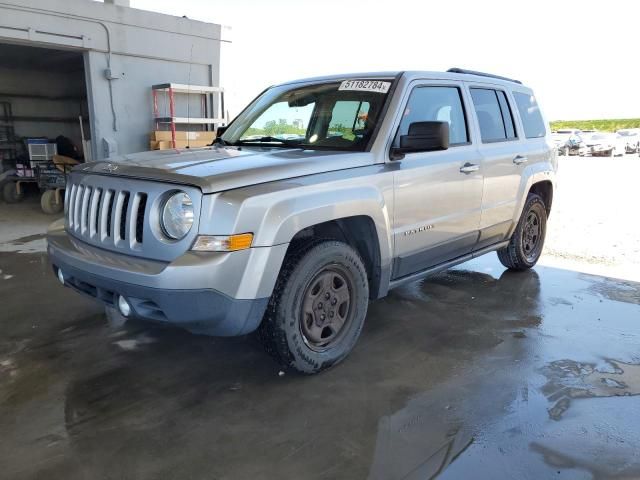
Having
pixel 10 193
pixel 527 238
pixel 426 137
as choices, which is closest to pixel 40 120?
pixel 10 193

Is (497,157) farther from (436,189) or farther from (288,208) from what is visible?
(288,208)

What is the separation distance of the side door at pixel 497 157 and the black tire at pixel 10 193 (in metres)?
10.4

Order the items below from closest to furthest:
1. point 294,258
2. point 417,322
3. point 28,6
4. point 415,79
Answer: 1. point 294,258
2. point 415,79
3. point 417,322
4. point 28,6

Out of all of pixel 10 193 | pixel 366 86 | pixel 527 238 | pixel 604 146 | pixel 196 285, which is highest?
pixel 366 86

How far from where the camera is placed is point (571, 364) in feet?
11.6

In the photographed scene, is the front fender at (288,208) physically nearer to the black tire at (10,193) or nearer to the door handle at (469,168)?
the door handle at (469,168)

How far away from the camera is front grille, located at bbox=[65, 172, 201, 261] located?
275 centimetres

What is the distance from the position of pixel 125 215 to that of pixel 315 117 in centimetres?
170

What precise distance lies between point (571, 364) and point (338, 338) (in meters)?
1.62

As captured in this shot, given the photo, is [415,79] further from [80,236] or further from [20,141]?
[20,141]

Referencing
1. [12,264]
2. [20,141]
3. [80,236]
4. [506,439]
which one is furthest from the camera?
[20,141]

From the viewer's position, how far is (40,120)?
13422 millimetres

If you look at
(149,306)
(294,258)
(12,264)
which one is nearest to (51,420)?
(149,306)

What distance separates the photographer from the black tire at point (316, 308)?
303 cm
